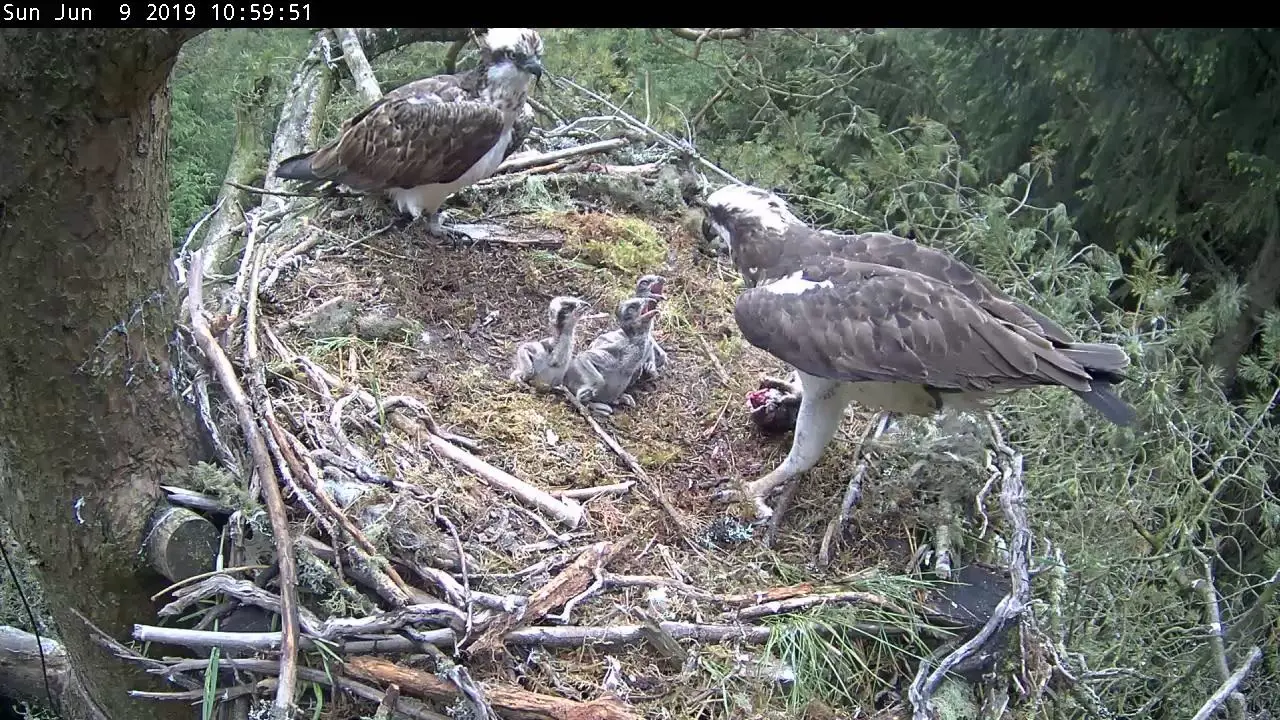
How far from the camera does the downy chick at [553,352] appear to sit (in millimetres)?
4066

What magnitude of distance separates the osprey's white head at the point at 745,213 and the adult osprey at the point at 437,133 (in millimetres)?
1103

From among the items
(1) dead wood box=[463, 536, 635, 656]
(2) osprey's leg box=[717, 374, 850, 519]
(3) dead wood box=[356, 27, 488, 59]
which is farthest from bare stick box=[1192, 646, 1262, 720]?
(3) dead wood box=[356, 27, 488, 59]

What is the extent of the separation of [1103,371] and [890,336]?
2.19ft

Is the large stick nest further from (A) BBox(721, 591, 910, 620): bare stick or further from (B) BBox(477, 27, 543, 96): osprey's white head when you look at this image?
(B) BBox(477, 27, 543, 96): osprey's white head

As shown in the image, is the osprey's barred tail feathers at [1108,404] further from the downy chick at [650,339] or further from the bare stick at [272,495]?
the bare stick at [272,495]

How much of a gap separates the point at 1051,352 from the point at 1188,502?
883 millimetres

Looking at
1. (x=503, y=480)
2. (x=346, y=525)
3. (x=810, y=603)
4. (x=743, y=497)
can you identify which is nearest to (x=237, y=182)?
(x=503, y=480)

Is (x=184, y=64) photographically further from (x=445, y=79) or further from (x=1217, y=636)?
(x=1217, y=636)

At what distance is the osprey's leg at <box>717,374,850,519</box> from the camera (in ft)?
11.8

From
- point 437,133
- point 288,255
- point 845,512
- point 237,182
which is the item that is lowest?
point 845,512

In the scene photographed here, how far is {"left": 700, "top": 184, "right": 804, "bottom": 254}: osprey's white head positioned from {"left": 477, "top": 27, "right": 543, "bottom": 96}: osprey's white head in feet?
3.56

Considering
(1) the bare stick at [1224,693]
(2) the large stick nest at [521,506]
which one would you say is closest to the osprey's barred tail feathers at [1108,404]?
(2) the large stick nest at [521,506]

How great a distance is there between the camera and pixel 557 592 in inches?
120

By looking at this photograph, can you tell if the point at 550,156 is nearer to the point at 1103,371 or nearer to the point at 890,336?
the point at 890,336
